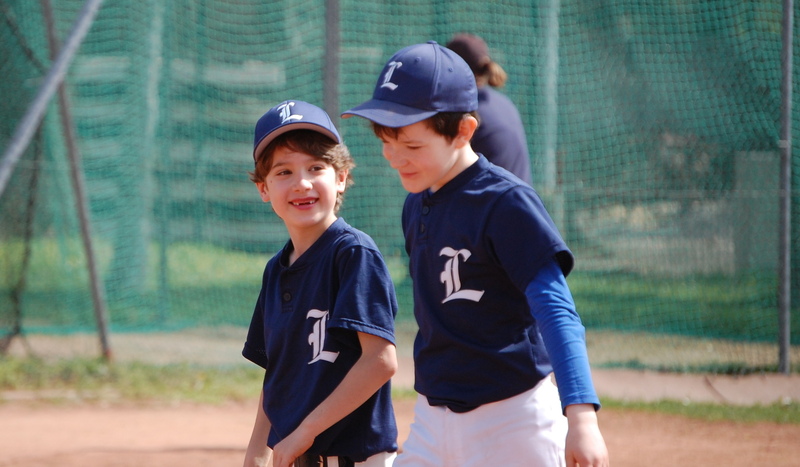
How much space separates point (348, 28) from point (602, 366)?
12.4ft

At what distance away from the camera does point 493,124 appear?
13.3 feet

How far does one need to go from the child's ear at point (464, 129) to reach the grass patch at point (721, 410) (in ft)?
13.2

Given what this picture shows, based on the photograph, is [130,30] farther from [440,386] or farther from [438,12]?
[440,386]

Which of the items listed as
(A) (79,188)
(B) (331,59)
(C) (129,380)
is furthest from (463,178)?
(A) (79,188)

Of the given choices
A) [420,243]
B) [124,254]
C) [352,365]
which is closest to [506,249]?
[420,243]

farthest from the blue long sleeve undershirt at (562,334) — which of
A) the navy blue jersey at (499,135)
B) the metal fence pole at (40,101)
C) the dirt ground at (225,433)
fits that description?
the metal fence pole at (40,101)

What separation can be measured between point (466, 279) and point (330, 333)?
37 centimetres

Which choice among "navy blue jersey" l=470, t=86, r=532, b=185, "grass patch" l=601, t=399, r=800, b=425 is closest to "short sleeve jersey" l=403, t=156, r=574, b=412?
"navy blue jersey" l=470, t=86, r=532, b=185

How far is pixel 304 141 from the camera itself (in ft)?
7.91

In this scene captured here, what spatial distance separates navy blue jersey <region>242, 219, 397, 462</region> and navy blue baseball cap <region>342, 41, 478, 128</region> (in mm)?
351

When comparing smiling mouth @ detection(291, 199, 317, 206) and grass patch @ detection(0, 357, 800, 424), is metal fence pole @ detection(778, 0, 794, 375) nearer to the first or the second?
grass patch @ detection(0, 357, 800, 424)

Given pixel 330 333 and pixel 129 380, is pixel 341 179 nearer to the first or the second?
pixel 330 333

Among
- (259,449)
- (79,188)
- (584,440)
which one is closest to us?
(584,440)

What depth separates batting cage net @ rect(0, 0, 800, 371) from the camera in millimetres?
7426
